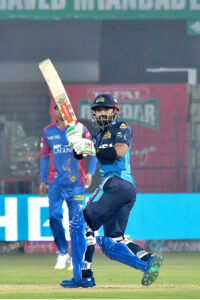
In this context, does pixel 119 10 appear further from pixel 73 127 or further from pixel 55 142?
pixel 73 127

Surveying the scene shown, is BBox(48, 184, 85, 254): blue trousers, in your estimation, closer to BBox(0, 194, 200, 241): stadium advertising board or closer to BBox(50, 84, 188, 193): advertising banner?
BBox(0, 194, 200, 241): stadium advertising board

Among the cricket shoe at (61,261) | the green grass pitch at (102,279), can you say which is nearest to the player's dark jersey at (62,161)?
the cricket shoe at (61,261)

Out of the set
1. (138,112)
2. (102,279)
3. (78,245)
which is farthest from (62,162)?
(138,112)

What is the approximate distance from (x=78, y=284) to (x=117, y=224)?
55 centimetres

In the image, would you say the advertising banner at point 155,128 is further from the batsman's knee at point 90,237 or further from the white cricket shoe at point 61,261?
the batsman's knee at point 90,237

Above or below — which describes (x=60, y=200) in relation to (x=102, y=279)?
above

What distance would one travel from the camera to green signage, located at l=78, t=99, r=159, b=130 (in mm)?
12359

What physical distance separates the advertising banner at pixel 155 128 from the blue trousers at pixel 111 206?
13.9 ft

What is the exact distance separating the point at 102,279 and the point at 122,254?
1.49m

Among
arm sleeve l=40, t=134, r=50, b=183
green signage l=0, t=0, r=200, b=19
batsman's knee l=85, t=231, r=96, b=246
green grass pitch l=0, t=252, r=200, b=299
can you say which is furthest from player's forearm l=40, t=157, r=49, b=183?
green signage l=0, t=0, r=200, b=19

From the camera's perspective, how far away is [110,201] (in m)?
7.91

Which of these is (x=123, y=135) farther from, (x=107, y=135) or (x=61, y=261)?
(x=61, y=261)

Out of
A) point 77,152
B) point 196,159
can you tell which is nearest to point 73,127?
point 77,152

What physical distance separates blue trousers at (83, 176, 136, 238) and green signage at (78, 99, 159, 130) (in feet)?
14.3
